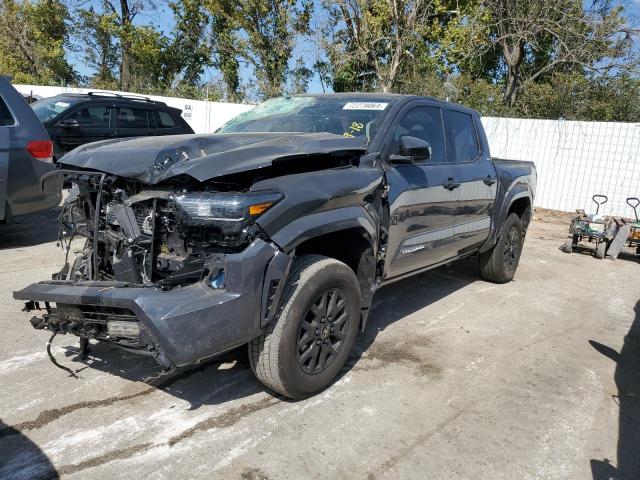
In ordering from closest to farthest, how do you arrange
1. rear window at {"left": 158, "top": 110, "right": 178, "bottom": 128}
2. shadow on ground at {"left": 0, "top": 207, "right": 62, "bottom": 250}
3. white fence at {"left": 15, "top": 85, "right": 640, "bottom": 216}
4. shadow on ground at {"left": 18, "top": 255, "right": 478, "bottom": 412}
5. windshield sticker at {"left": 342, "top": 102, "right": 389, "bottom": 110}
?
shadow on ground at {"left": 18, "top": 255, "right": 478, "bottom": 412} < windshield sticker at {"left": 342, "top": 102, "right": 389, "bottom": 110} < shadow on ground at {"left": 0, "top": 207, "right": 62, "bottom": 250} < rear window at {"left": 158, "top": 110, "right": 178, "bottom": 128} < white fence at {"left": 15, "top": 85, "right": 640, "bottom": 216}

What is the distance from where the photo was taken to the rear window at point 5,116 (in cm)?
592

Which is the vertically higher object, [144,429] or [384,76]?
[384,76]

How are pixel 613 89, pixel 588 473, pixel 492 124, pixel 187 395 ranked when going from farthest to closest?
pixel 613 89 < pixel 492 124 < pixel 187 395 < pixel 588 473

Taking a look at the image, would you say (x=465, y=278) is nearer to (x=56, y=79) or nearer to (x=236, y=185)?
(x=236, y=185)

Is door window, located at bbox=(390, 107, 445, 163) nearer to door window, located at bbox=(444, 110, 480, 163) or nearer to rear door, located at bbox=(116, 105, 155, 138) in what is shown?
door window, located at bbox=(444, 110, 480, 163)

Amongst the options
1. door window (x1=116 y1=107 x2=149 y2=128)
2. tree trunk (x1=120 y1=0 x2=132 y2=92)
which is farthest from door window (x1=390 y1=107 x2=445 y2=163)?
tree trunk (x1=120 y1=0 x2=132 y2=92)

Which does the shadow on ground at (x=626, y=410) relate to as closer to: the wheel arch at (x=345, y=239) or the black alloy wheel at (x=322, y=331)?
the black alloy wheel at (x=322, y=331)

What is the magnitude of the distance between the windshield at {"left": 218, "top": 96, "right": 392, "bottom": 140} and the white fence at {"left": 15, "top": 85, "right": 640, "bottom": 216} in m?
10.1

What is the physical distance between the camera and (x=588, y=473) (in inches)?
113

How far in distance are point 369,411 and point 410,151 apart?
1.79 meters

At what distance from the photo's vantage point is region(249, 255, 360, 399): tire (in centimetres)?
298

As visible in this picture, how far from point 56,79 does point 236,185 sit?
3424cm

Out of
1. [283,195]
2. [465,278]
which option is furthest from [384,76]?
[283,195]

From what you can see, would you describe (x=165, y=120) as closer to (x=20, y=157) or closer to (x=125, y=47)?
(x=20, y=157)
